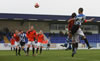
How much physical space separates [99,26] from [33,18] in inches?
702

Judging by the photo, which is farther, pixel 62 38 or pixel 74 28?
pixel 62 38

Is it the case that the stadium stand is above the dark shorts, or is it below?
below

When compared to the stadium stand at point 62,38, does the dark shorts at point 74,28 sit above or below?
above

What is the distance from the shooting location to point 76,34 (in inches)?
548

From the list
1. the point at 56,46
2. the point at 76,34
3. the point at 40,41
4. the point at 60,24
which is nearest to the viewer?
the point at 76,34

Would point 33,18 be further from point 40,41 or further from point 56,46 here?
point 40,41

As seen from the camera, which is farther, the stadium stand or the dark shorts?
the stadium stand

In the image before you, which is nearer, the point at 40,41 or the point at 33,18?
the point at 40,41

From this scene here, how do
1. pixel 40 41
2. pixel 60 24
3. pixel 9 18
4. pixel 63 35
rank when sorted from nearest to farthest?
1. pixel 40 41
2. pixel 9 18
3. pixel 63 35
4. pixel 60 24

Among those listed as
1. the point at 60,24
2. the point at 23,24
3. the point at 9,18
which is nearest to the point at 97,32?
the point at 60,24

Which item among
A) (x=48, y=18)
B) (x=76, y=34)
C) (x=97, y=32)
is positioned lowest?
(x=97, y=32)

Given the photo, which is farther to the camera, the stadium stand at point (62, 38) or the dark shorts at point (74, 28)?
the stadium stand at point (62, 38)

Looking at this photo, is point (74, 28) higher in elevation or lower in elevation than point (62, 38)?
higher

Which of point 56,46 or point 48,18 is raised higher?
point 48,18
